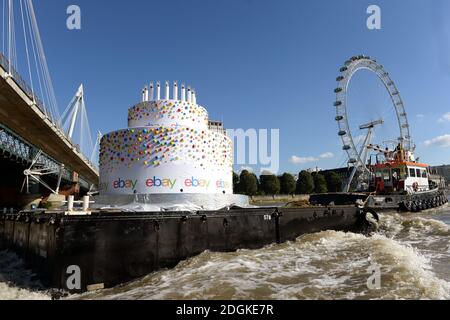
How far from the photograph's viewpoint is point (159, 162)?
24.4 meters

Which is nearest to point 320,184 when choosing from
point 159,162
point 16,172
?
point 16,172

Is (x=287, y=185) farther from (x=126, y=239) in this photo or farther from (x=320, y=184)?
(x=126, y=239)

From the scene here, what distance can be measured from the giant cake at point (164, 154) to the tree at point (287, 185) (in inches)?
3171

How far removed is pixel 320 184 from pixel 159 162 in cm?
9190

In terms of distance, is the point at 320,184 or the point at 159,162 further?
the point at 320,184

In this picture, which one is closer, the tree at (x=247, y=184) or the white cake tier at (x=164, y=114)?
the white cake tier at (x=164, y=114)

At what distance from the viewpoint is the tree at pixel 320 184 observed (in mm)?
108062

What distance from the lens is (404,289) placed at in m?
8.78

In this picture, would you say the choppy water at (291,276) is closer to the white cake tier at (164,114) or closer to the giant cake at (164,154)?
the giant cake at (164,154)

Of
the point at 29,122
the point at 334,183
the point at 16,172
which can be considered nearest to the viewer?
the point at 29,122

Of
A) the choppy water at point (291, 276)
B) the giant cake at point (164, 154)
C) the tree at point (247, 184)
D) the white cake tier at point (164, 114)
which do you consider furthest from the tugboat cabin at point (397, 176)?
the tree at point (247, 184)

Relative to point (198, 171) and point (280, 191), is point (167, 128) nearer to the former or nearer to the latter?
point (198, 171)

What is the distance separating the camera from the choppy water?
882 cm
